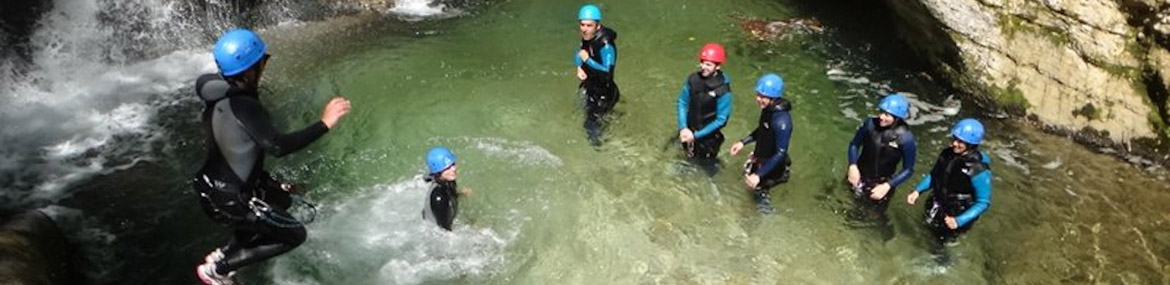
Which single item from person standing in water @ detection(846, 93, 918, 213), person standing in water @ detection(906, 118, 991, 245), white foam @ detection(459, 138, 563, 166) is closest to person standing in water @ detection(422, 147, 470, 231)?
white foam @ detection(459, 138, 563, 166)

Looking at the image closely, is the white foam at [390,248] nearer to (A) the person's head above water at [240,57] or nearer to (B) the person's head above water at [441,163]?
(B) the person's head above water at [441,163]

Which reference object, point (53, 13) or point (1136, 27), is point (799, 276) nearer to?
point (1136, 27)

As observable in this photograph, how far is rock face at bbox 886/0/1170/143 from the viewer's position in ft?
28.7

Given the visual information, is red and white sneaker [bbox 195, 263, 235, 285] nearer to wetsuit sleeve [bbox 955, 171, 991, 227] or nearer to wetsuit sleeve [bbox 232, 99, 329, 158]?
wetsuit sleeve [bbox 232, 99, 329, 158]

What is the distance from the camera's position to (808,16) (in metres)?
13.6

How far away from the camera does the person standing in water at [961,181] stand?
21.1ft

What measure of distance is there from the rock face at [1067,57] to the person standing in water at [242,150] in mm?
8514

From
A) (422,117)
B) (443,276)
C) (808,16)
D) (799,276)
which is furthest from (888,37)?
(443,276)

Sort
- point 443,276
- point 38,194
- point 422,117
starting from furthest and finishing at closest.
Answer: point 422,117 → point 38,194 → point 443,276

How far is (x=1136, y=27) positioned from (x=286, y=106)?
10.9 meters

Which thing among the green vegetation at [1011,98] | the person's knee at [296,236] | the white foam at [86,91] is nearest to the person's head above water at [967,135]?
the green vegetation at [1011,98]

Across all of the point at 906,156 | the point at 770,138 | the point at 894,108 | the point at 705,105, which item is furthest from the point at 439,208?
the point at 906,156

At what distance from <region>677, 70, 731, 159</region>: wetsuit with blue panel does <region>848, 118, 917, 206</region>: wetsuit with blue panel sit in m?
1.35

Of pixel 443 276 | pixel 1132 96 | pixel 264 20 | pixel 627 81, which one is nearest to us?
pixel 443 276
